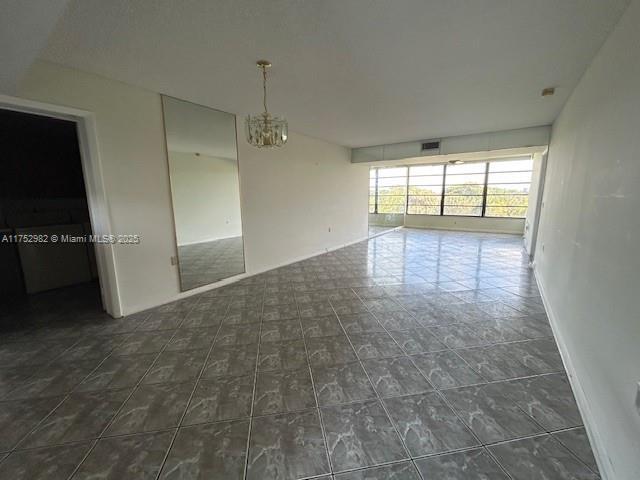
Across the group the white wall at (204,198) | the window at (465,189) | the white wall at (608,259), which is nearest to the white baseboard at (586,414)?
the white wall at (608,259)

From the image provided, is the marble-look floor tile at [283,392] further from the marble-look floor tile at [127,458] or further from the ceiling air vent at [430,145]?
the ceiling air vent at [430,145]

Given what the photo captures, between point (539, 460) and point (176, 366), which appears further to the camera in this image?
point (176, 366)

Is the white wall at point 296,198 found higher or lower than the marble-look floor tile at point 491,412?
higher

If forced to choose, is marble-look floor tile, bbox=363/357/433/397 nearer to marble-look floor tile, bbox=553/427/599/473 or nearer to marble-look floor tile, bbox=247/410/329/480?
marble-look floor tile, bbox=247/410/329/480

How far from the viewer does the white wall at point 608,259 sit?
1154 millimetres

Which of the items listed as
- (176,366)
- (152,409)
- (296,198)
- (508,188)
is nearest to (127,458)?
(152,409)

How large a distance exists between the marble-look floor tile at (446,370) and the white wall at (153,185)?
9.76 ft

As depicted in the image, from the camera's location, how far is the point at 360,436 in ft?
4.71

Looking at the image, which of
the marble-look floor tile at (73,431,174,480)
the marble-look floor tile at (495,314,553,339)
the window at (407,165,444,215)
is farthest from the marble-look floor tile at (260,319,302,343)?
the window at (407,165,444,215)

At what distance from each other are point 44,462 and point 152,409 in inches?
18.3

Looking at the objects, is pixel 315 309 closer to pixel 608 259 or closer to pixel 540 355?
pixel 540 355

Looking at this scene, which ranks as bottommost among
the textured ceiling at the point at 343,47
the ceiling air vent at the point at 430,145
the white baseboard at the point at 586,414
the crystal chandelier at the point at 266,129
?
the white baseboard at the point at 586,414

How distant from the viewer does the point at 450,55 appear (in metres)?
2.17

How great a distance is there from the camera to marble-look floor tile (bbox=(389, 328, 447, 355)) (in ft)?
7.29
